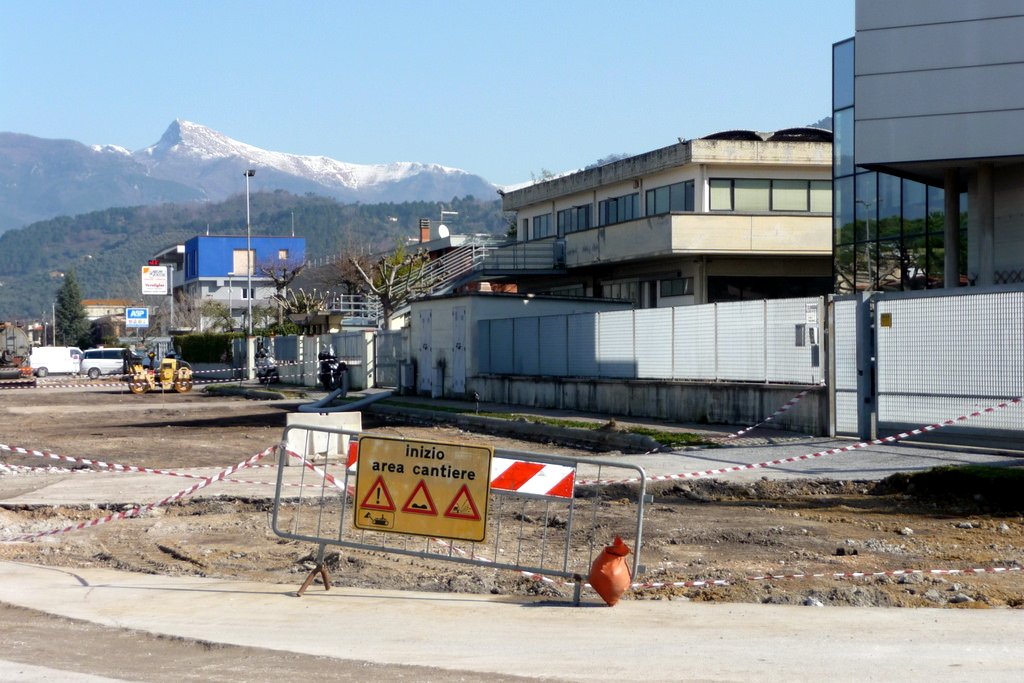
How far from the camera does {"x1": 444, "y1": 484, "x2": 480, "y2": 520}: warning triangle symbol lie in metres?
8.48

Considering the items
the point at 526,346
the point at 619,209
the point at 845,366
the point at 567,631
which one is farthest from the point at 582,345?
the point at 567,631

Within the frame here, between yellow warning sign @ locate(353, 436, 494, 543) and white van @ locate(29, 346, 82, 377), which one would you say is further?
white van @ locate(29, 346, 82, 377)

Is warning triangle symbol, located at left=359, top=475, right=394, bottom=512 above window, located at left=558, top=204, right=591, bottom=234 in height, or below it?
below

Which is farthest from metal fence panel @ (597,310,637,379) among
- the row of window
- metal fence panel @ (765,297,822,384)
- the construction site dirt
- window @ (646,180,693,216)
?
window @ (646,180,693,216)

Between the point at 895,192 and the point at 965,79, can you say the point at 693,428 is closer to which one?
the point at 965,79

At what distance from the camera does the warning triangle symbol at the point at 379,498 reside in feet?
28.6

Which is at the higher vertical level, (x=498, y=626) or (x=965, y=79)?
(x=965, y=79)

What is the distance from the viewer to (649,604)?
8.00 meters

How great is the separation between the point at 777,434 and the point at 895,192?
12551 mm

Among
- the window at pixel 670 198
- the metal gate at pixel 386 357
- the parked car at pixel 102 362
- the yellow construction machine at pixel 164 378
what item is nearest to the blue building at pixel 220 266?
the parked car at pixel 102 362

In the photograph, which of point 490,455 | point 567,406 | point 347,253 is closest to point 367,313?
point 347,253

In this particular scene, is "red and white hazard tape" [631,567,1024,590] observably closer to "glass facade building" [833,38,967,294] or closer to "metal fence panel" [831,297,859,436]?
"metal fence panel" [831,297,859,436]

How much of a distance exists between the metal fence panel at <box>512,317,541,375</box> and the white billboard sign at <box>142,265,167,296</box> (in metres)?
73.3

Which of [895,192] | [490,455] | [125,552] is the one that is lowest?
[125,552]
